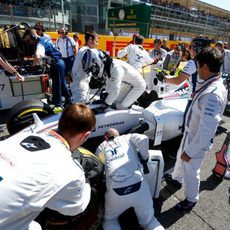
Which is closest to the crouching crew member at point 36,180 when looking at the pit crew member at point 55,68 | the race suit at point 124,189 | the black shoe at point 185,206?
the race suit at point 124,189

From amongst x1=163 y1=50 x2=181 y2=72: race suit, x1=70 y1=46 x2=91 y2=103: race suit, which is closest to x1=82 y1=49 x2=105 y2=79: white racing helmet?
x1=70 y1=46 x2=91 y2=103: race suit

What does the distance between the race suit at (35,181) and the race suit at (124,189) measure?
0.70m

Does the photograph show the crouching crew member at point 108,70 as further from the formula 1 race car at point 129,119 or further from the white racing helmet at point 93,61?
the formula 1 race car at point 129,119

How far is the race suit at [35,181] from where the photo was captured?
3.10ft

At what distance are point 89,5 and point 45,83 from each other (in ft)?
37.0

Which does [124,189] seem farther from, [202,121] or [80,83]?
[80,83]

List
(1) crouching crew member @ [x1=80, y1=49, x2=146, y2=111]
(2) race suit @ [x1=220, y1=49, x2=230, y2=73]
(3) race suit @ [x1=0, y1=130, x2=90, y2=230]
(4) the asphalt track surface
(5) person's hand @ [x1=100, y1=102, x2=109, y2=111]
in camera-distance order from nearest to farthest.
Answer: (3) race suit @ [x1=0, y1=130, x2=90, y2=230] → (4) the asphalt track surface → (1) crouching crew member @ [x1=80, y1=49, x2=146, y2=111] → (5) person's hand @ [x1=100, y1=102, x2=109, y2=111] → (2) race suit @ [x1=220, y1=49, x2=230, y2=73]

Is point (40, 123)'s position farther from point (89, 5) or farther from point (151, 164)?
point (89, 5)

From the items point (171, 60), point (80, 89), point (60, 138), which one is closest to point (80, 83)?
point (80, 89)

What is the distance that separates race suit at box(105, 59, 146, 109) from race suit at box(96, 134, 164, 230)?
1116mm

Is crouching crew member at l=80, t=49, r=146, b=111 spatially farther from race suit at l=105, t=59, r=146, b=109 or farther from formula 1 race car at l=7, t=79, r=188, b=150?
formula 1 race car at l=7, t=79, r=188, b=150

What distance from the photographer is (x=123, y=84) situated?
335 centimetres

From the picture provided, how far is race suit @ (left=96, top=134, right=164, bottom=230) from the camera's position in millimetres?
1868

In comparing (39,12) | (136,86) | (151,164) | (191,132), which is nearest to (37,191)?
(151,164)
